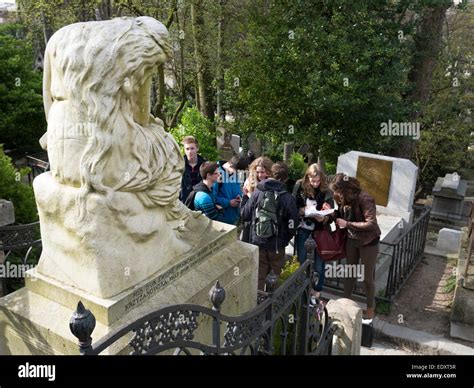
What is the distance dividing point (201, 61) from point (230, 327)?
12146 millimetres

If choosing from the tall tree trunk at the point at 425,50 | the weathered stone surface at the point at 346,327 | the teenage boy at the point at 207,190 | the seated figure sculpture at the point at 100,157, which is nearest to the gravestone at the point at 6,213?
the teenage boy at the point at 207,190

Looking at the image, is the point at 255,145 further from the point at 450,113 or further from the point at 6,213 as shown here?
the point at 6,213

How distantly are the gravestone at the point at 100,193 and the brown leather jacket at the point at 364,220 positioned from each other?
244 centimetres

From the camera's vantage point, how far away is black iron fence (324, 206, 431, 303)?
22.9 feet

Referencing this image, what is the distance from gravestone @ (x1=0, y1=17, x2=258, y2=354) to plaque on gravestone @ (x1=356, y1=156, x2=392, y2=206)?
692cm

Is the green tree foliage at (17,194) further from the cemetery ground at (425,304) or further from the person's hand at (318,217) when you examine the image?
the cemetery ground at (425,304)

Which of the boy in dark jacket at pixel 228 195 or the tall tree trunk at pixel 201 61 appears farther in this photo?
the tall tree trunk at pixel 201 61

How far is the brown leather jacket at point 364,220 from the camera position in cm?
554

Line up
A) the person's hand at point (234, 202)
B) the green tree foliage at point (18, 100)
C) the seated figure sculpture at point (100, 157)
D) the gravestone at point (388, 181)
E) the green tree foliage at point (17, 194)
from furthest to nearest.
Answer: the green tree foliage at point (18, 100) → the gravestone at point (388, 181) → the green tree foliage at point (17, 194) → the person's hand at point (234, 202) → the seated figure sculpture at point (100, 157)

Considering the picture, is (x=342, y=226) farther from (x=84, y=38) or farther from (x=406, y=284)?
(x=84, y=38)

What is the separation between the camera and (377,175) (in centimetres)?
999

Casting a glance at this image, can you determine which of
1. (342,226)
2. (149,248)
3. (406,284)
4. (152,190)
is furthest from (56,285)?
(406,284)

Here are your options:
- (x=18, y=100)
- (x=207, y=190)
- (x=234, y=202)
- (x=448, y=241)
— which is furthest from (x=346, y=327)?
(x=18, y=100)

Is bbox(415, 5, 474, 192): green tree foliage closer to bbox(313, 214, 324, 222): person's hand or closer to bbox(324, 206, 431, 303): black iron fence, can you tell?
bbox(324, 206, 431, 303): black iron fence
